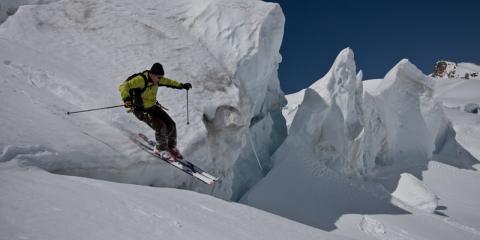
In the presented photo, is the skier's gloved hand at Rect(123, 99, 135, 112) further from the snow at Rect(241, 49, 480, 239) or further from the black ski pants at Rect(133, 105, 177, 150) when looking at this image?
the snow at Rect(241, 49, 480, 239)

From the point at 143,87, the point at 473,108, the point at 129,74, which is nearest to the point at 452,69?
the point at 473,108

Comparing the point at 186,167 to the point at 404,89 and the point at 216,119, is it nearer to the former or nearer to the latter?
the point at 216,119

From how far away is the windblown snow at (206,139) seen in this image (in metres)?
5.07

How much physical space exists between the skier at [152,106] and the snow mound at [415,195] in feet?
39.4

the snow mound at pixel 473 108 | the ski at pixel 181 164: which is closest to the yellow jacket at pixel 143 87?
the ski at pixel 181 164

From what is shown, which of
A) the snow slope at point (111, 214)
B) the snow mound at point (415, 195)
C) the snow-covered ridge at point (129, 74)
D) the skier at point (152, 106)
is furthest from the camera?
the snow mound at point (415, 195)

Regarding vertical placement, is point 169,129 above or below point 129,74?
below

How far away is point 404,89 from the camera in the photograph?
22.6 metres

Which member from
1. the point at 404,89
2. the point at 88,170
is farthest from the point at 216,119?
the point at 404,89

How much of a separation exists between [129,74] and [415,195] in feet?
42.7

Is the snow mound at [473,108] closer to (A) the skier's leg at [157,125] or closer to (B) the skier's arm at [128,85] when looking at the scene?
(A) the skier's leg at [157,125]

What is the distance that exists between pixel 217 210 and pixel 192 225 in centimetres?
127

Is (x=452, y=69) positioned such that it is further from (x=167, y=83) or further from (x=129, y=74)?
(x=167, y=83)

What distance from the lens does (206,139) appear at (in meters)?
9.45
